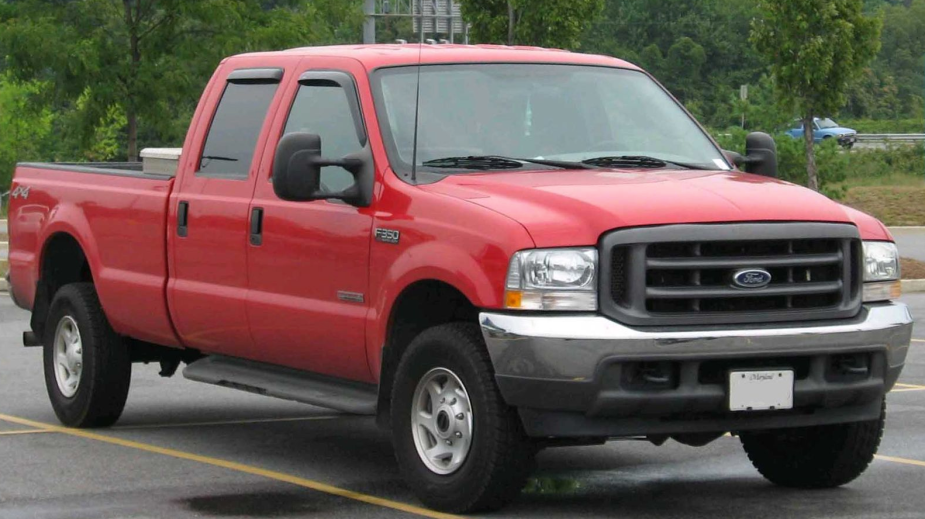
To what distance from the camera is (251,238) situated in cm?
895

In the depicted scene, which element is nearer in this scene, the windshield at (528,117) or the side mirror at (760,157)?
the windshield at (528,117)

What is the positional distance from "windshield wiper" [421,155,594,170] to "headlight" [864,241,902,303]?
1.32 metres

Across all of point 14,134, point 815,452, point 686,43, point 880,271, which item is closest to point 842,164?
point 815,452

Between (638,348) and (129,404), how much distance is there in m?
5.47

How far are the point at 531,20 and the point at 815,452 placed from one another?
17.7 metres

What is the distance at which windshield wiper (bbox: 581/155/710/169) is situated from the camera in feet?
27.7

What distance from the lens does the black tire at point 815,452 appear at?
26.7 ft

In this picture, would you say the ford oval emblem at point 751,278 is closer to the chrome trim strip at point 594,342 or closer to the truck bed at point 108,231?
the chrome trim strip at point 594,342

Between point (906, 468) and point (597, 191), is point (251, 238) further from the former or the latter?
point (906, 468)

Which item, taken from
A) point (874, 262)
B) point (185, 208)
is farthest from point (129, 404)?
point (874, 262)

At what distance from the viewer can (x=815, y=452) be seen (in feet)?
27.3

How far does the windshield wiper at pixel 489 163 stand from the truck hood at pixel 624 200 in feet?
0.44

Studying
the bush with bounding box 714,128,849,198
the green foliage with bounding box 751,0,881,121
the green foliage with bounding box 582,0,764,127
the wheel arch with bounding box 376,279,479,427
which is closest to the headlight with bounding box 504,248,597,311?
the wheel arch with bounding box 376,279,479,427

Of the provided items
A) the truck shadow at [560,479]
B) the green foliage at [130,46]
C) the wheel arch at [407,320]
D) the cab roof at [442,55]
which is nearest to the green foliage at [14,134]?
the green foliage at [130,46]
